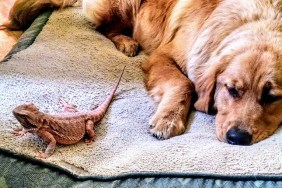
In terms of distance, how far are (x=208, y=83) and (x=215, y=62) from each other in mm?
92

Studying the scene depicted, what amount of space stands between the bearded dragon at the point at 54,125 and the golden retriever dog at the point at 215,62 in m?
0.27

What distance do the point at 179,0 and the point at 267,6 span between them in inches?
21.9

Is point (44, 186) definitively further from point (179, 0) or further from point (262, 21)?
point (179, 0)

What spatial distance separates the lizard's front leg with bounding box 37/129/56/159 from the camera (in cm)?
166

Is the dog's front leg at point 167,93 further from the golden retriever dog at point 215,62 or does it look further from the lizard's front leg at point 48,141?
the lizard's front leg at point 48,141

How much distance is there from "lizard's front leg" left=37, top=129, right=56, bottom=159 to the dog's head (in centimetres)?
63

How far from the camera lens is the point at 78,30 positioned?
2613 mm

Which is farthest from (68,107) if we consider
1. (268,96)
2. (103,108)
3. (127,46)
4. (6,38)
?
(6,38)

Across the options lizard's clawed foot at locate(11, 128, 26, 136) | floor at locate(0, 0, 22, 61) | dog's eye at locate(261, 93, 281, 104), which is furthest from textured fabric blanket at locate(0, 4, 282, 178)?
floor at locate(0, 0, 22, 61)

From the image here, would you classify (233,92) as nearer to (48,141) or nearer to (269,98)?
(269,98)

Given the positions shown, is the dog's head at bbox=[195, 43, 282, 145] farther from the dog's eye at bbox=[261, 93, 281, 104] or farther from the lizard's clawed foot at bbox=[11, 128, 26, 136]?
the lizard's clawed foot at bbox=[11, 128, 26, 136]

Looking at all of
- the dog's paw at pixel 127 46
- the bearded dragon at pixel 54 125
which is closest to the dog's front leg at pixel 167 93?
the dog's paw at pixel 127 46

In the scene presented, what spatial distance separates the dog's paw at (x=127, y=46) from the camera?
2.51m

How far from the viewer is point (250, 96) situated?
179 centimetres
